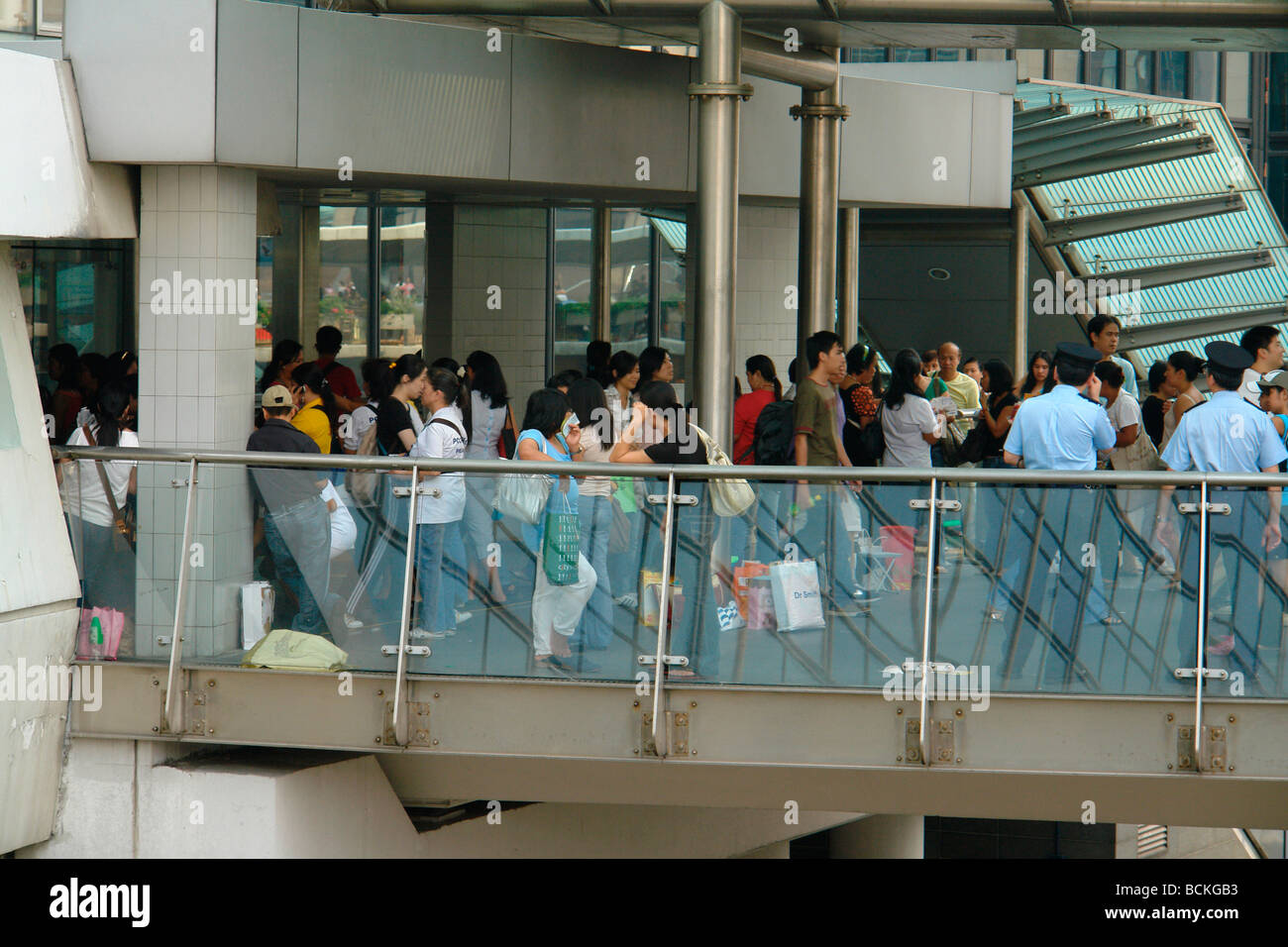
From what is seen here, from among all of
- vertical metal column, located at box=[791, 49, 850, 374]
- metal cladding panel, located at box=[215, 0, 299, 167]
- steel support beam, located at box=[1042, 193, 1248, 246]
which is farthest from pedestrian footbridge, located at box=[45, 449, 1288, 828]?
steel support beam, located at box=[1042, 193, 1248, 246]

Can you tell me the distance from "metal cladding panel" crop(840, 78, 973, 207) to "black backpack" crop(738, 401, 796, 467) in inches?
181

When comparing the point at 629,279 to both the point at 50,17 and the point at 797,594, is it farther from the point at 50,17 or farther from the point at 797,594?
the point at 797,594

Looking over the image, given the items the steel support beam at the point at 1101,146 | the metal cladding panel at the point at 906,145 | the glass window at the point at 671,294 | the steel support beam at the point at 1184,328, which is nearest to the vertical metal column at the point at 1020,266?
the steel support beam at the point at 1101,146

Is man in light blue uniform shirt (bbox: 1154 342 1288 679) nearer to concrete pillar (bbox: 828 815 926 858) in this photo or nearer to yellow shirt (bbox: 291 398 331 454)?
yellow shirt (bbox: 291 398 331 454)

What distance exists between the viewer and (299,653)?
880 cm

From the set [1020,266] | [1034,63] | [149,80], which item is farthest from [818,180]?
[1034,63]

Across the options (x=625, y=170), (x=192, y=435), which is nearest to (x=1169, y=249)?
(x=625, y=170)

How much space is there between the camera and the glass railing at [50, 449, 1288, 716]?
8.09 m

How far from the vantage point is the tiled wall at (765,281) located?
15.4 m

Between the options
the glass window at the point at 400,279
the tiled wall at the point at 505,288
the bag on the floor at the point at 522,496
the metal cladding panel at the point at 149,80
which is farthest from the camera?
the glass window at the point at 400,279

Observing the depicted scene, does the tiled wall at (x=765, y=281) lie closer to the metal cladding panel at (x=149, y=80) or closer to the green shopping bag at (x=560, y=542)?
the metal cladding panel at (x=149, y=80)

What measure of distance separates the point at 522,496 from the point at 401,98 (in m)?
3.42

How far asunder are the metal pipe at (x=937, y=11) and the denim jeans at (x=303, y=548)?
168 inches

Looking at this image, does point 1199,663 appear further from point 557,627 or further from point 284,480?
point 284,480
